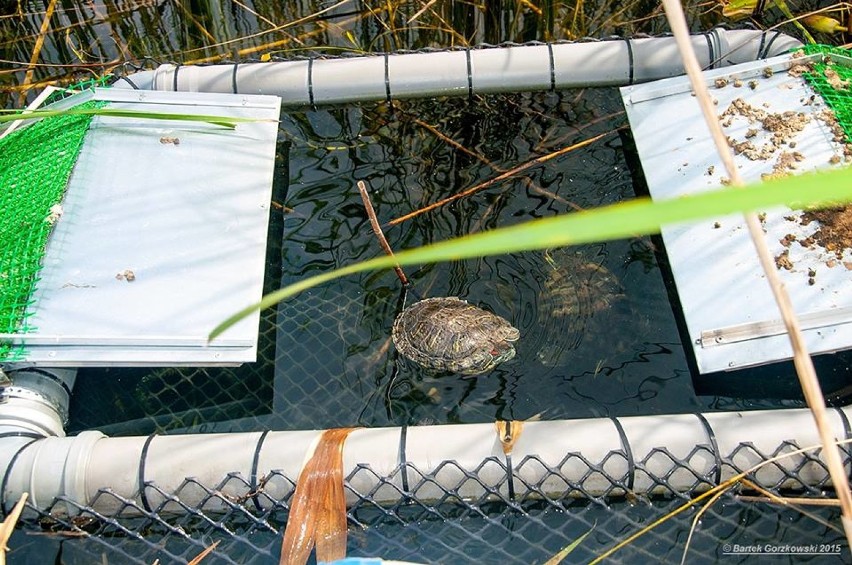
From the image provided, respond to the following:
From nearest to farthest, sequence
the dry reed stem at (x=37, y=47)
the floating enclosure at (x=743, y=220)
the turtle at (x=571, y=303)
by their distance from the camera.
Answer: the floating enclosure at (x=743, y=220), the turtle at (x=571, y=303), the dry reed stem at (x=37, y=47)

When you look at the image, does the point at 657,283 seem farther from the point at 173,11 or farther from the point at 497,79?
the point at 173,11

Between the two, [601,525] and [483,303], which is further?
[483,303]

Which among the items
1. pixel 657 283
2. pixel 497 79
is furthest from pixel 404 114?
pixel 657 283

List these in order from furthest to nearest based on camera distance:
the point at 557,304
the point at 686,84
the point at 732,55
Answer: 1. the point at 732,55
2. the point at 686,84
3. the point at 557,304

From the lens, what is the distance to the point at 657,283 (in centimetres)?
293

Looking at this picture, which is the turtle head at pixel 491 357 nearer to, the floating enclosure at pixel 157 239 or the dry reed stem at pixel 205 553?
the floating enclosure at pixel 157 239

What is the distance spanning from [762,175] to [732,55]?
89 cm

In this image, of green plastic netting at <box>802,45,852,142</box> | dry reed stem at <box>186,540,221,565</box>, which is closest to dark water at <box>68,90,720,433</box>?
dry reed stem at <box>186,540,221,565</box>

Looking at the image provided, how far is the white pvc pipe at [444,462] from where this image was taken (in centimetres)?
224

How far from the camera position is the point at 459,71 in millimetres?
3461

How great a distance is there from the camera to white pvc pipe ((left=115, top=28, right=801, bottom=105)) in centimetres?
340

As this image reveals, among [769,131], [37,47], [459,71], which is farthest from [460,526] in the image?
[37,47]

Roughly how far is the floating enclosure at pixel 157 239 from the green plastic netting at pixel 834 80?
224 centimetres

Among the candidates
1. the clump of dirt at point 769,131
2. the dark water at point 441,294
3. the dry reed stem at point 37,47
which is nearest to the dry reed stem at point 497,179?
the dark water at point 441,294
